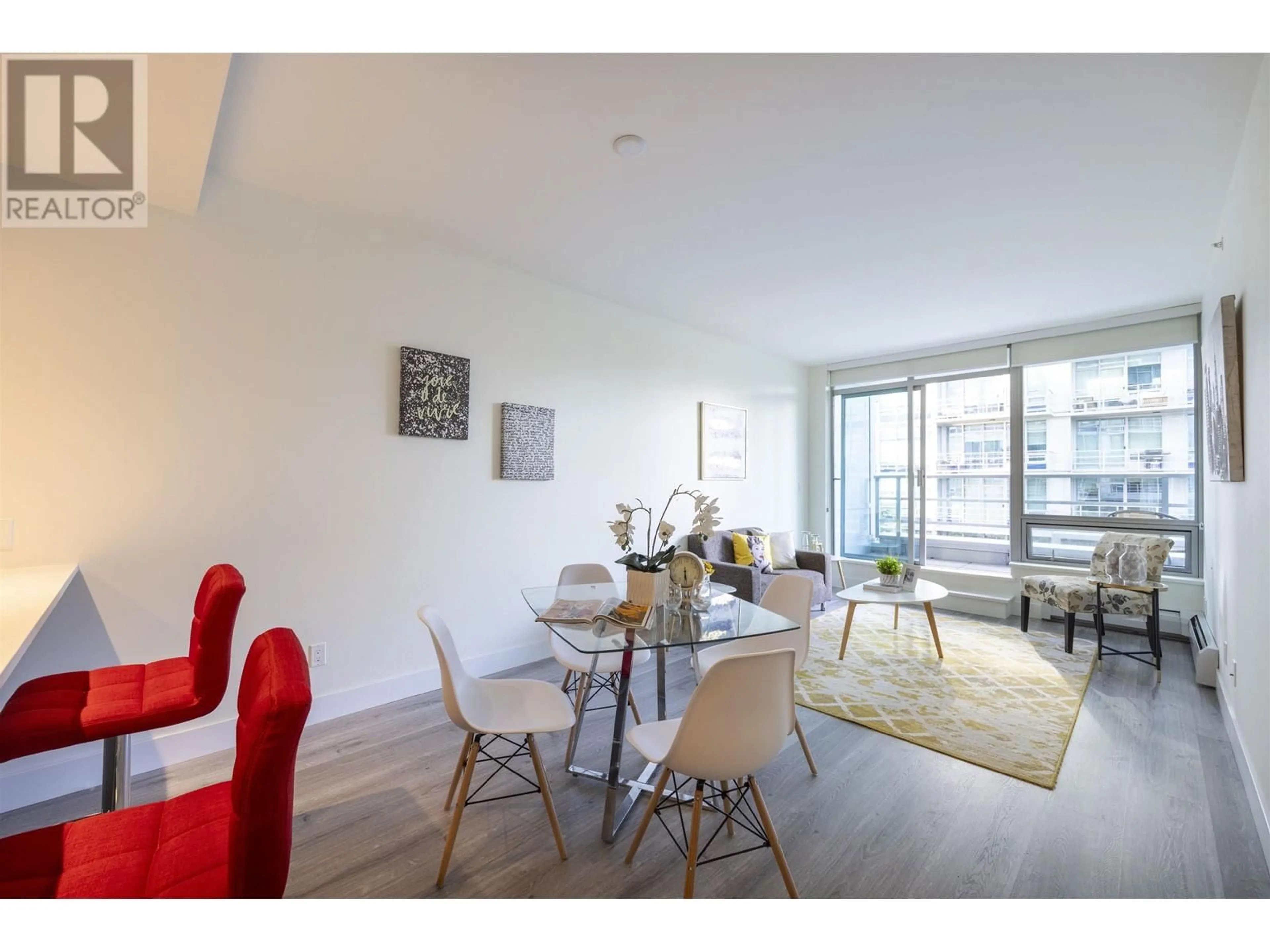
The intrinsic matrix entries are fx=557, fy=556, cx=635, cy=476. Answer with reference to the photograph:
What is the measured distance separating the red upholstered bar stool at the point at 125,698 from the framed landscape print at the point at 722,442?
3.94 m

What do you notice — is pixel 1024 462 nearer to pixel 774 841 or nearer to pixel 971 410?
pixel 971 410

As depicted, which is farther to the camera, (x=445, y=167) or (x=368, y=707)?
(x=368, y=707)

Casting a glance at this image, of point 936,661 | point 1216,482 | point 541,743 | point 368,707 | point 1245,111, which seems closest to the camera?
point 1245,111

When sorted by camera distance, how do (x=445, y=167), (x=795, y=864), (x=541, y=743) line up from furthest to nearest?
(x=541, y=743) → (x=445, y=167) → (x=795, y=864)

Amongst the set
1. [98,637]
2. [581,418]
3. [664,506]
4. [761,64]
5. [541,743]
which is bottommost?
[541,743]

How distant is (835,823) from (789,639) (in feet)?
2.31

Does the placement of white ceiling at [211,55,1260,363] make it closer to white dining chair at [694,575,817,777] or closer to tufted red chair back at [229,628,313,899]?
white dining chair at [694,575,817,777]

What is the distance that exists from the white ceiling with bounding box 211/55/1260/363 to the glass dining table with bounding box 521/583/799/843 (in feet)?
6.37

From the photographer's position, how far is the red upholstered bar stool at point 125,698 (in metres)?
1.51

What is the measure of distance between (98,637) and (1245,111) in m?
4.98

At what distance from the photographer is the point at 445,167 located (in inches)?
99.0

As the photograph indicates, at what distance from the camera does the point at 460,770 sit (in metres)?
2.08

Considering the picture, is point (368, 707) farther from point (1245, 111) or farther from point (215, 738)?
point (1245, 111)

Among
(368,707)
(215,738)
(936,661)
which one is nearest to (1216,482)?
(936,661)
